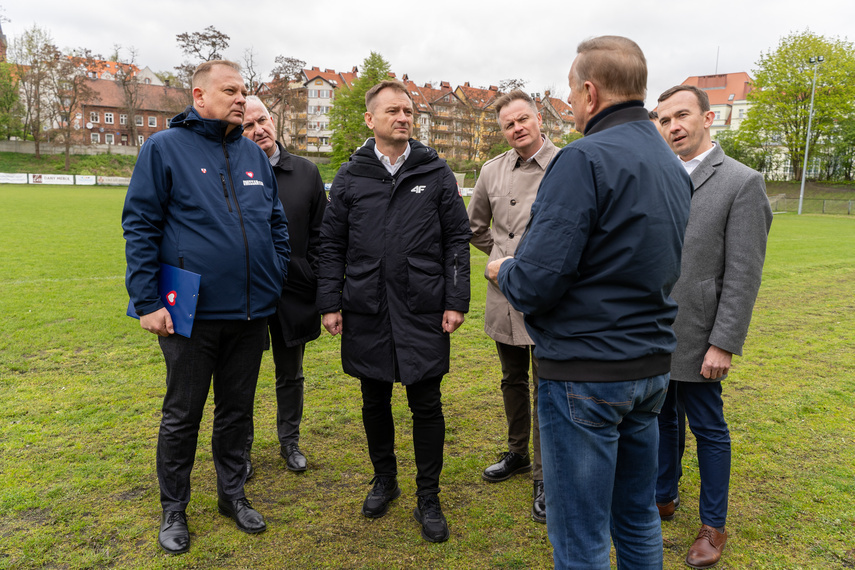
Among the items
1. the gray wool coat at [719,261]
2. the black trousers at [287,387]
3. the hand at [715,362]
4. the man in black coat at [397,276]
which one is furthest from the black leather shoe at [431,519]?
the hand at [715,362]

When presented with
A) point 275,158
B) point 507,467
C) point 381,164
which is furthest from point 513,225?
point 275,158

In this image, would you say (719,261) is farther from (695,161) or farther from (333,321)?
(333,321)

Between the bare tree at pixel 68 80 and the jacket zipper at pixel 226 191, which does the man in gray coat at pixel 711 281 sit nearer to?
the jacket zipper at pixel 226 191

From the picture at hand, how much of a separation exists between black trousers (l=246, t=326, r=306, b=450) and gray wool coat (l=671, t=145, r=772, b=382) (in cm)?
259

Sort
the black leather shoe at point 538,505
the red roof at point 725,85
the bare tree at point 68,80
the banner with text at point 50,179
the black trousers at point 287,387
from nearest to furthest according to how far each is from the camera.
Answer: the black leather shoe at point 538,505 < the black trousers at point 287,387 < the banner with text at point 50,179 < the bare tree at point 68,80 < the red roof at point 725,85

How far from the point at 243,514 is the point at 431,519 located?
108 centimetres

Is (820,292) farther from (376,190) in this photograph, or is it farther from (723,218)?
(376,190)

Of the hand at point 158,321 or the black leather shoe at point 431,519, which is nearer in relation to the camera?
the hand at point 158,321

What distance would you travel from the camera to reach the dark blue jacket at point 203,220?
3.05 m

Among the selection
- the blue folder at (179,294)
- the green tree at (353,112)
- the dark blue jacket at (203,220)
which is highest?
the green tree at (353,112)

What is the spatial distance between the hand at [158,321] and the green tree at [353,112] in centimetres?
5454

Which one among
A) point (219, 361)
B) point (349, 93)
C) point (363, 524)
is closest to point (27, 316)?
point (219, 361)

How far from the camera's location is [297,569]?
9.73 ft

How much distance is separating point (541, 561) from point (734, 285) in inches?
68.7
